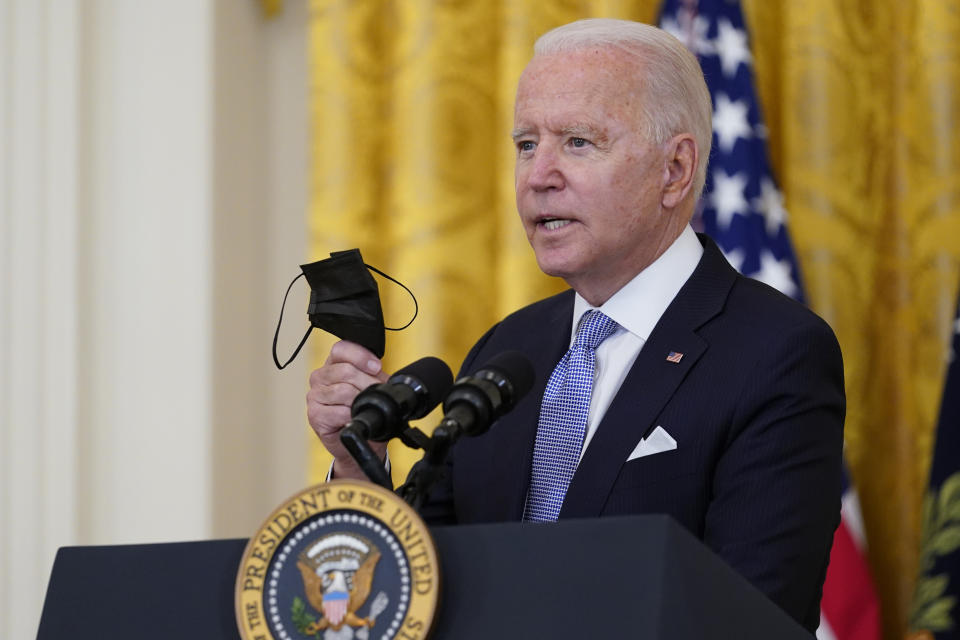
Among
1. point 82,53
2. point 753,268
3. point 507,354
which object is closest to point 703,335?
point 507,354

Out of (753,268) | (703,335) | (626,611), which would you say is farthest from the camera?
(753,268)

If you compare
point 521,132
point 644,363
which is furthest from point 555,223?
point 644,363

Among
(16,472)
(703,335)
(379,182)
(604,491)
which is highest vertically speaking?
(379,182)

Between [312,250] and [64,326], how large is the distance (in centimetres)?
78

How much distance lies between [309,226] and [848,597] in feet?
6.36

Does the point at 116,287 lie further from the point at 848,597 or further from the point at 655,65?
the point at 848,597

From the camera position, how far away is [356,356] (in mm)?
1886

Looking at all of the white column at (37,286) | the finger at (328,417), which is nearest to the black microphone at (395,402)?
the finger at (328,417)

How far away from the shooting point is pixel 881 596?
11.2 feet

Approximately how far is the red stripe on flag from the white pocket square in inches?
58.5

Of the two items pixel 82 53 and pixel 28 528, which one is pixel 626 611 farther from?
pixel 82 53

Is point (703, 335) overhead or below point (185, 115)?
below

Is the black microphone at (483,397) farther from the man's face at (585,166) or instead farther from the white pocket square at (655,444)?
the man's face at (585,166)

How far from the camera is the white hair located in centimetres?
218
